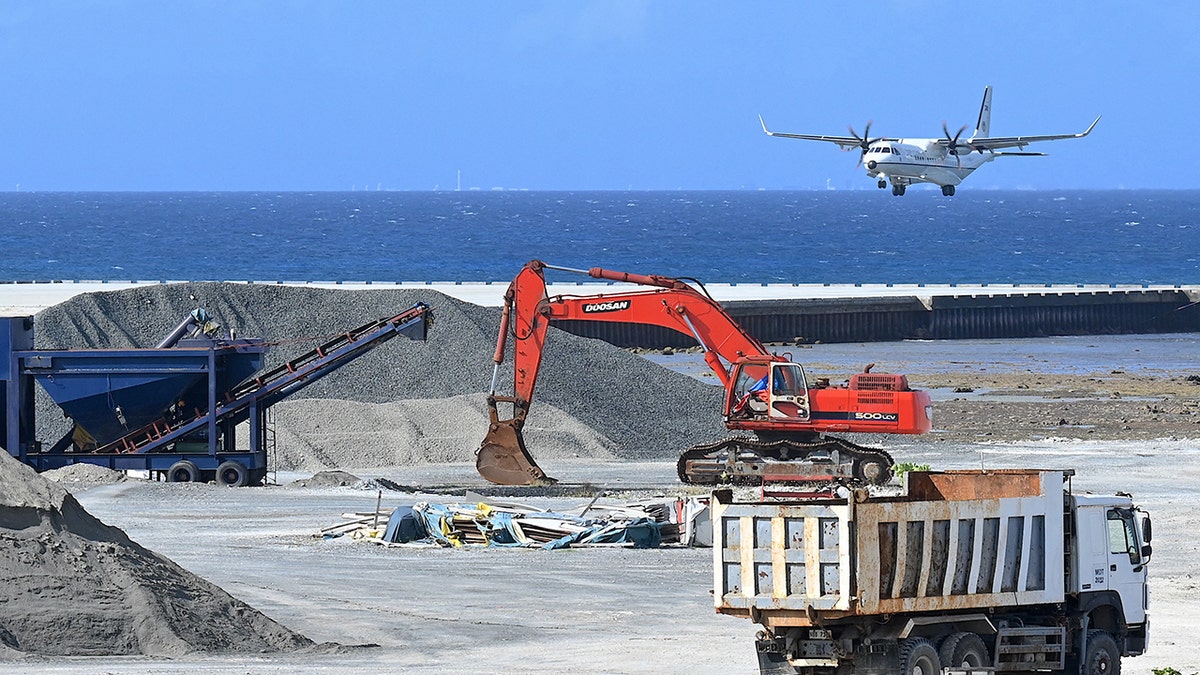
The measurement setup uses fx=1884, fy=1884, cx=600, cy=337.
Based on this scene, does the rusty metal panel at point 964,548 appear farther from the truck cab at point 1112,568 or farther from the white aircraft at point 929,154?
the white aircraft at point 929,154

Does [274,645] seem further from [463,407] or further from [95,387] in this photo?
[463,407]

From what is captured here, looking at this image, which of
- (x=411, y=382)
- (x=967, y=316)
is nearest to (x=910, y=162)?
(x=967, y=316)

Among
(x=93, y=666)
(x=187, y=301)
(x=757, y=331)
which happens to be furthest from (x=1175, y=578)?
(x=757, y=331)

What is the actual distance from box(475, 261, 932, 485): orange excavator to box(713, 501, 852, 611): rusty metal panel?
49.2 ft

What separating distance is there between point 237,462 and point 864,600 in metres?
18.7

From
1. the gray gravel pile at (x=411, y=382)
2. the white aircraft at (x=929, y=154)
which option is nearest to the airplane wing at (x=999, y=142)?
the white aircraft at (x=929, y=154)

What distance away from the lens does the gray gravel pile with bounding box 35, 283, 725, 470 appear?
35.2 m

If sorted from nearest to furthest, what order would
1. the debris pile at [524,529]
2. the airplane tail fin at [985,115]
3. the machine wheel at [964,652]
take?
1. the machine wheel at [964,652]
2. the debris pile at [524,529]
3. the airplane tail fin at [985,115]

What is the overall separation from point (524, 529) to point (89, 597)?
8.68 m

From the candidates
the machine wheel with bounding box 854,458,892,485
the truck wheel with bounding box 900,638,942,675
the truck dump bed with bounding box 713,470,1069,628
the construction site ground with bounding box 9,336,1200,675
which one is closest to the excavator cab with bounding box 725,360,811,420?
the machine wheel with bounding box 854,458,892,485

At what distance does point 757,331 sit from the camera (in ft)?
218

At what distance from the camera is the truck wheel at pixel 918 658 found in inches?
508

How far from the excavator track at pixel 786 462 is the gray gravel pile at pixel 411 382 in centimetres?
624

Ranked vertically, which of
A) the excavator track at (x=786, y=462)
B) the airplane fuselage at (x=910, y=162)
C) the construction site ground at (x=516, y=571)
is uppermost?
the airplane fuselage at (x=910, y=162)
